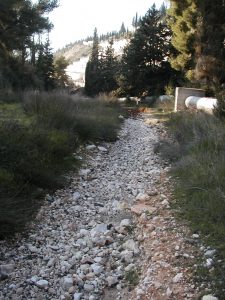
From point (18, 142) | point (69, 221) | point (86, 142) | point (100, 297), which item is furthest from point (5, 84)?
point (100, 297)

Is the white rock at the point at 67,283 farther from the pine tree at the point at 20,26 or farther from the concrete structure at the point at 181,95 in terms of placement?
the pine tree at the point at 20,26

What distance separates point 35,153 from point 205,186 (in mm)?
2800

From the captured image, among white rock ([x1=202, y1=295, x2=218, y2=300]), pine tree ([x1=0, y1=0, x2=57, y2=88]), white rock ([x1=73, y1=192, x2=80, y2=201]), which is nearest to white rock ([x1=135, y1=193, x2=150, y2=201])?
white rock ([x1=73, y1=192, x2=80, y2=201])

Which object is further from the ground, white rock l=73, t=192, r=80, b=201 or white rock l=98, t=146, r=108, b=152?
white rock l=98, t=146, r=108, b=152

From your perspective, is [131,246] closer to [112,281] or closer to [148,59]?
[112,281]

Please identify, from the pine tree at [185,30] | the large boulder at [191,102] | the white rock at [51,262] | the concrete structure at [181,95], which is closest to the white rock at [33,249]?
the white rock at [51,262]

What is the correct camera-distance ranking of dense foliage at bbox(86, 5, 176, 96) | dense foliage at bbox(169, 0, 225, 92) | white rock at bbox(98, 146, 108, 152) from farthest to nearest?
dense foliage at bbox(86, 5, 176, 96), dense foliage at bbox(169, 0, 225, 92), white rock at bbox(98, 146, 108, 152)

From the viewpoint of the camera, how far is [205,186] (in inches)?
A: 205

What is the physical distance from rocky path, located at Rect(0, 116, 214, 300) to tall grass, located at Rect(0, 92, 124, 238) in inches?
10.1

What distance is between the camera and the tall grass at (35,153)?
4.81 meters

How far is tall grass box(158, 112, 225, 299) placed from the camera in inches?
155

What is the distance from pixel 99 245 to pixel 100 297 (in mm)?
953

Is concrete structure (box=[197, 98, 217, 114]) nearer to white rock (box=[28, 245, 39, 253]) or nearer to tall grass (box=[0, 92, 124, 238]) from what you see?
tall grass (box=[0, 92, 124, 238])

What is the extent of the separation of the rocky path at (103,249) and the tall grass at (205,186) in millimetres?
218
